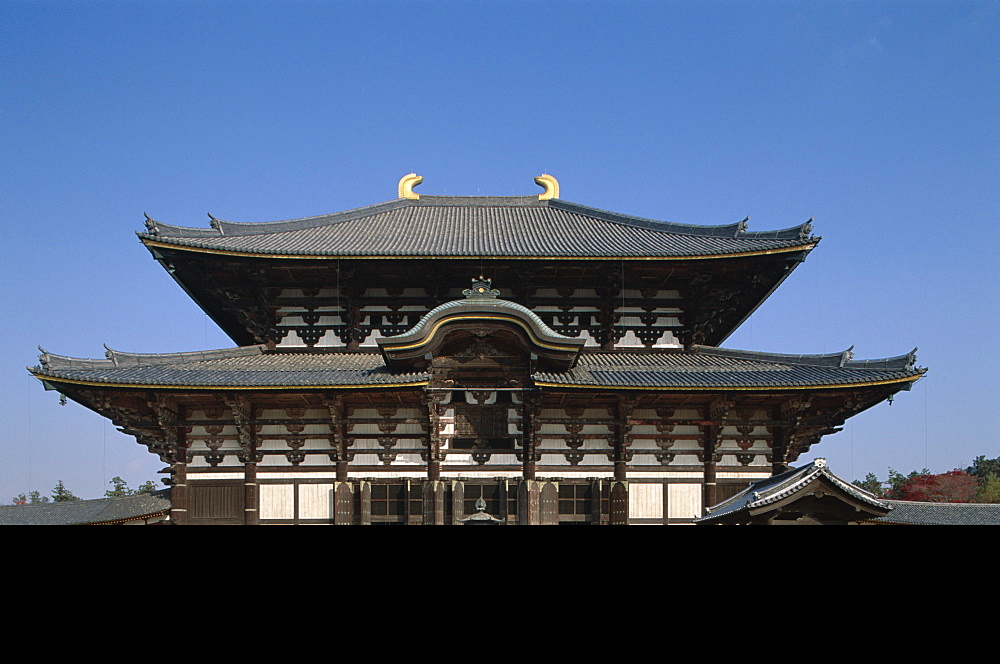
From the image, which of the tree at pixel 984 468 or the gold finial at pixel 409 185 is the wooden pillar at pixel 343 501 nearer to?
the gold finial at pixel 409 185

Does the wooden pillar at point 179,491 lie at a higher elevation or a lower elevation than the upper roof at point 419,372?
lower

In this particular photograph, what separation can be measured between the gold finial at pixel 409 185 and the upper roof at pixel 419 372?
9929mm

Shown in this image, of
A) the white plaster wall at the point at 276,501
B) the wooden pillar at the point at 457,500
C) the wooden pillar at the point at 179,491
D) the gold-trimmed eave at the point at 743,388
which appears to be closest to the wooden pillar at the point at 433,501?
the wooden pillar at the point at 457,500

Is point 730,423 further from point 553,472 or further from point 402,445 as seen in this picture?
point 402,445

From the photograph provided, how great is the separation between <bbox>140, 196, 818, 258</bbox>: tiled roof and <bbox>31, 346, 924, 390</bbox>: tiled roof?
3.17m

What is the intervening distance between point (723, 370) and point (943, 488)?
46.4 metres

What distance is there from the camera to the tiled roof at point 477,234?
1922 cm

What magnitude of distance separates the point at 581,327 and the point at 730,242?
18.0ft

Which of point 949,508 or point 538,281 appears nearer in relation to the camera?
point 538,281

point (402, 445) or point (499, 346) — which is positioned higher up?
point (499, 346)

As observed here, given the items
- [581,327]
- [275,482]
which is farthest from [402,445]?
[581,327]

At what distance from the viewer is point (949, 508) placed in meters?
22.8

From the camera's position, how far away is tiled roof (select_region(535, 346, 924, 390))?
16.7 metres
